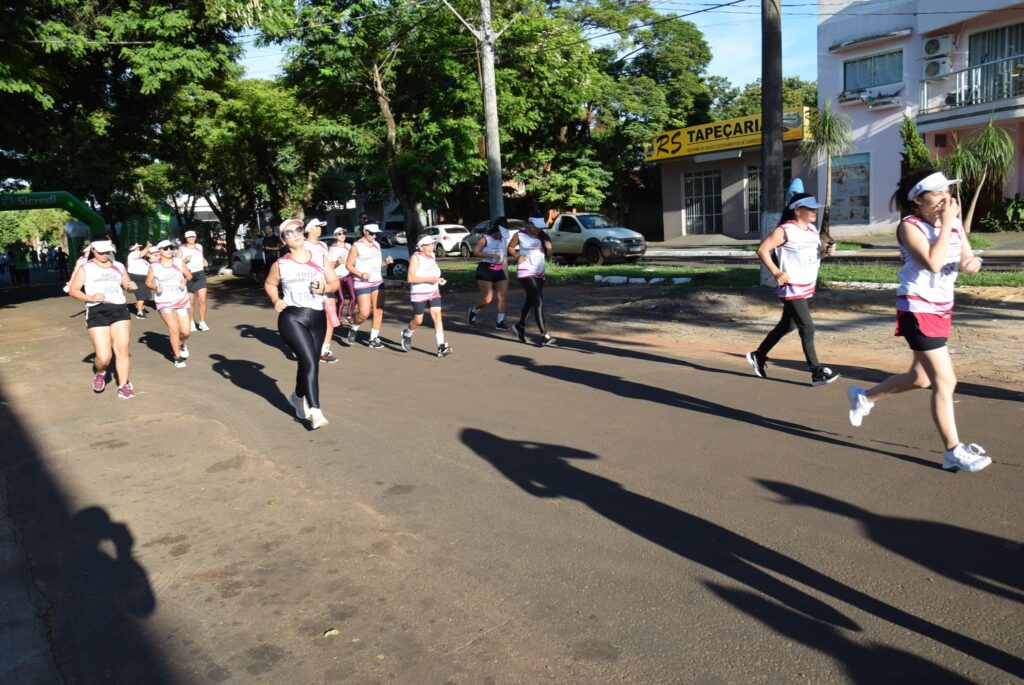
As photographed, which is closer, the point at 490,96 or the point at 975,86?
the point at 490,96

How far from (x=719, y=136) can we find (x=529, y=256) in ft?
81.4

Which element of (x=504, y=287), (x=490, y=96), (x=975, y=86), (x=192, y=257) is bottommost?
(x=504, y=287)

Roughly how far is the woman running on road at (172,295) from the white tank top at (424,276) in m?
3.25

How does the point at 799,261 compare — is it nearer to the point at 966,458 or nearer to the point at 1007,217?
the point at 966,458

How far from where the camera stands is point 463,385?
8.92 meters

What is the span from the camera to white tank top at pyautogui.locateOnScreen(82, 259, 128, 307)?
9.02 m

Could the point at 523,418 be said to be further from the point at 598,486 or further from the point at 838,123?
the point at 838,123

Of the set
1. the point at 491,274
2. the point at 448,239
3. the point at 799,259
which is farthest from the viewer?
the point at 448,239

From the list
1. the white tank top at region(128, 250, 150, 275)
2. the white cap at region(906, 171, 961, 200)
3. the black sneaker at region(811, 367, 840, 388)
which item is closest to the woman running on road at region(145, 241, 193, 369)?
the white tank top at region(128, 250, 150, 275)

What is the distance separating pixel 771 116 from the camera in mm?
13875

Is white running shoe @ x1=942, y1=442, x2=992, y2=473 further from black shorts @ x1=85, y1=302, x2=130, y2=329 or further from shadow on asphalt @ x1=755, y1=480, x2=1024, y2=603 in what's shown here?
black shorts @ x1=85, y1=302, x2=130, y2=329

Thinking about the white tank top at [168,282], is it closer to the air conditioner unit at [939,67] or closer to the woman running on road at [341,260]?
the woman running on road at [341,260]

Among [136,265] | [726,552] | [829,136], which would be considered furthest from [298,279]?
[829,136]

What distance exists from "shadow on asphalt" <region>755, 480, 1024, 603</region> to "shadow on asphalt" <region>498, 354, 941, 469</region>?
1073 millimetres
